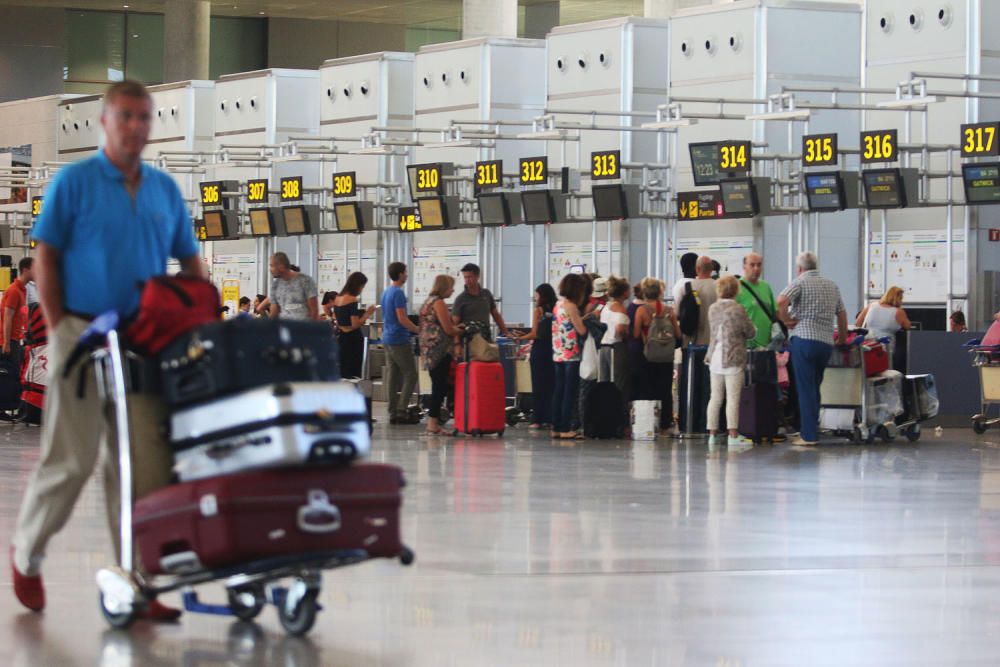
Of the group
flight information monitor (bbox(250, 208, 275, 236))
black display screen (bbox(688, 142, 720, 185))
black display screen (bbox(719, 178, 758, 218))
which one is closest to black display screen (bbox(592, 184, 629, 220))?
black display screen (bbox(688, 142, 720, 185))

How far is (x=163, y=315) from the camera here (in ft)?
18.2

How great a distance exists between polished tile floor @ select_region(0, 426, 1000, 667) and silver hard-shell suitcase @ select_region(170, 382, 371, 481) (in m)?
0.55

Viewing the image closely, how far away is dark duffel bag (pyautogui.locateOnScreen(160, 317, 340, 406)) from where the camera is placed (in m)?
5.31

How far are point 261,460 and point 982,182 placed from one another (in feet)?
51.4

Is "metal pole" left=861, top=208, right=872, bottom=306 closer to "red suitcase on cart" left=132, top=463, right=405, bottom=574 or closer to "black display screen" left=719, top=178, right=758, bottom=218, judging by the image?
"black display screen" left=719, top=178, right=758, bottom=218

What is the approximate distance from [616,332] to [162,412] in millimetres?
11295

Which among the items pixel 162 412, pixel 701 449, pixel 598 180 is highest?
pixel 598 180

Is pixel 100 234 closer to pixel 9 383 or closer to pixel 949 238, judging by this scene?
pixel 9 383

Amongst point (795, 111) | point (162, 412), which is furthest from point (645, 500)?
point (795, 111)

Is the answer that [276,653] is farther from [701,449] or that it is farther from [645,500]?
[701,449]

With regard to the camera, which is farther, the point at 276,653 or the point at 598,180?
the point at 598,180

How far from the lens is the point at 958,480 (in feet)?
40.9

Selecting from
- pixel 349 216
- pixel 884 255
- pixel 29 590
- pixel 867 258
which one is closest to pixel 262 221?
pixel 349 216

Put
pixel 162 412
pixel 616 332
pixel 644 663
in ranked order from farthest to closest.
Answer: pixel 616 332, pixel 162 412, pixel 644 663
